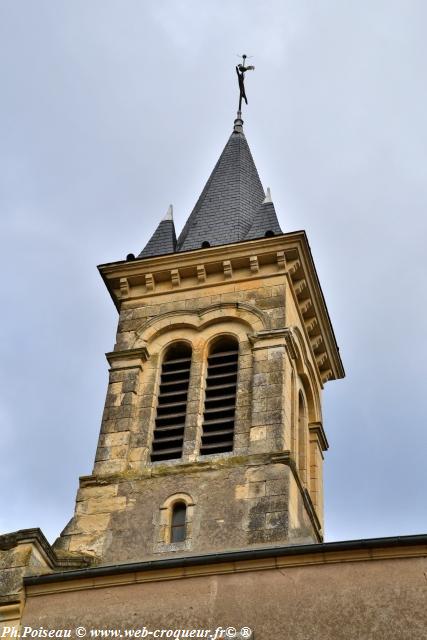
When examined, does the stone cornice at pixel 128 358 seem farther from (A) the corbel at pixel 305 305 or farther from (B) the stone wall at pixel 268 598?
(B) the stone wall at pixel 268 598

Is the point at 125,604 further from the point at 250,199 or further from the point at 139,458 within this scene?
the point at 250,199

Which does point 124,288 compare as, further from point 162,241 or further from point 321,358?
point 321,358

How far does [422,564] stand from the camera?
12.6 m

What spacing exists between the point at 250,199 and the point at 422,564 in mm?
11295

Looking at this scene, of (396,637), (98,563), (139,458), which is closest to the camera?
(396,637)

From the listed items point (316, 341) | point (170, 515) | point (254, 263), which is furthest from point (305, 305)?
point (170, 515)

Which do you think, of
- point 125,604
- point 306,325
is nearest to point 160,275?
point 306,325

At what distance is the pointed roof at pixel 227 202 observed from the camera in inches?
832

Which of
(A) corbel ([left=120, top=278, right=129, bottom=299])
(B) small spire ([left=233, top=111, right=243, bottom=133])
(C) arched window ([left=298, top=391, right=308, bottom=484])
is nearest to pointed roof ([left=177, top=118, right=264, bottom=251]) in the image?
(B) small spire ([left=233, top=111, right=243, bottom=133])

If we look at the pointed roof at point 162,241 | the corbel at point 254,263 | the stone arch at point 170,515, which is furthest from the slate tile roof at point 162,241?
the stone arch at point 170,515

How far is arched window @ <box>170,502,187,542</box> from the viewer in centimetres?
1578

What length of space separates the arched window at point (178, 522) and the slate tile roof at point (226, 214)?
18.8 ft

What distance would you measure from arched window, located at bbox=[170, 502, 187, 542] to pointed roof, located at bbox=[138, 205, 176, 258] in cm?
552

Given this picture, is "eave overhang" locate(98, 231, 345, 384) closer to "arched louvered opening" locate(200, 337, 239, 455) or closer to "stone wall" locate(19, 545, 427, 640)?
"arched louvered opening" locate(200, 337, 239, 455)
